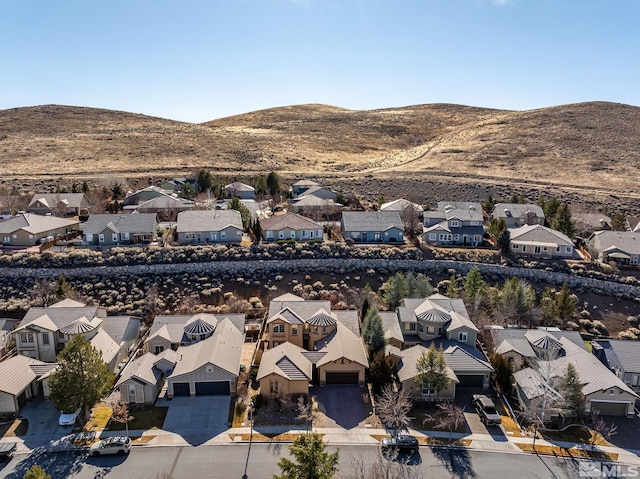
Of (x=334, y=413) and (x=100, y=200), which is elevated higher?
(x=100, y=200)

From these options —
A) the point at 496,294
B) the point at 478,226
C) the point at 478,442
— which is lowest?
the point at 478,442

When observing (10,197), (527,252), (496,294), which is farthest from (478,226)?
(10,197)

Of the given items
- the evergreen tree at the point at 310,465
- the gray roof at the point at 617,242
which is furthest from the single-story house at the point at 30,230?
the gray roof at the point at 617,242

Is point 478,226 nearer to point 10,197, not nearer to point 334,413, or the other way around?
point 334,413

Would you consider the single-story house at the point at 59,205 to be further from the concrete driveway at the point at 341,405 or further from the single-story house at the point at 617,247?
the single-story house at the point at 617,247

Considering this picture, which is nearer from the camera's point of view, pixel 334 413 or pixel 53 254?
pixel 334 413

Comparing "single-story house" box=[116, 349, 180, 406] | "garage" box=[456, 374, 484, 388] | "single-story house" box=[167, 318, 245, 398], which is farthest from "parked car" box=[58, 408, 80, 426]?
"garage" box=[456, 374, 484, 388]

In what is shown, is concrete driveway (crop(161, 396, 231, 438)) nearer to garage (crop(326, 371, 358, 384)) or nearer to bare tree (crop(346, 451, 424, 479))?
garage (crop(326, 371, 358, 384))
